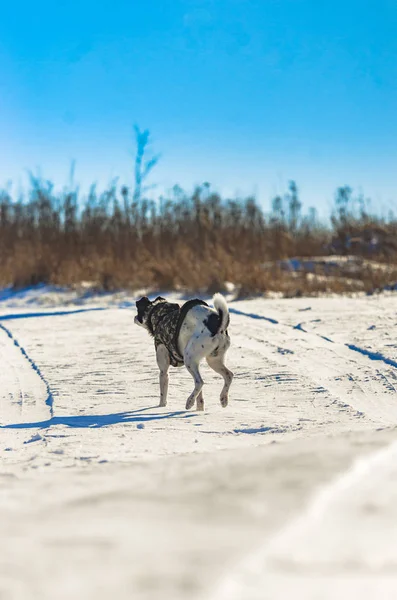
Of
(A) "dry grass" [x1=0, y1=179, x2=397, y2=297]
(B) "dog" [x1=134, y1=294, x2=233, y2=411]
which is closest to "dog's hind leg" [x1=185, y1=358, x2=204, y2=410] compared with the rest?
(B) "dog" [x1=134, y1=294, x2=233, y2=411]

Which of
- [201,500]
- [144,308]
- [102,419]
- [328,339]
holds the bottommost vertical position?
[102,419]

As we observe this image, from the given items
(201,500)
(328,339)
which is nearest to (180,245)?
(328,339)

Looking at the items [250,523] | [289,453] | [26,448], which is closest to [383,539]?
[250,523]

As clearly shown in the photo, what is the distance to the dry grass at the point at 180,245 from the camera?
679 inches

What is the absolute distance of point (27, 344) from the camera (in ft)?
36.0

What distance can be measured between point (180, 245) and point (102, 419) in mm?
13653

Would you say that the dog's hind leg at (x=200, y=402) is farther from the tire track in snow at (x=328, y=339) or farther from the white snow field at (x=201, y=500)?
the tire track in snow at (x=328, y=339)

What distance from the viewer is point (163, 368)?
7109 mm

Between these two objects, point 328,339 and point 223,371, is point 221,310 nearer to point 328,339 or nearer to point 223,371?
point 223,371

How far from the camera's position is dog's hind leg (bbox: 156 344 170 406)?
6.96m

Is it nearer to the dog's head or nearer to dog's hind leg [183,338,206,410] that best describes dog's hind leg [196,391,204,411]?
dog's hind leg [183,338,206,410]

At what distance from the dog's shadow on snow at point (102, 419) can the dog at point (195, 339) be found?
0.36 metres

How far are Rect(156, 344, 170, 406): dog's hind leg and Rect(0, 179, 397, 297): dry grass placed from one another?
912 cm

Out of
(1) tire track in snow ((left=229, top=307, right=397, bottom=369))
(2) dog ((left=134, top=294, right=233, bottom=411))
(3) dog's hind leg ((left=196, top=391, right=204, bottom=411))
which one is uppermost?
(2) dog ((left=134, top=294, right=233, bottom=411))
